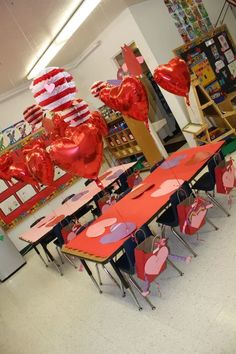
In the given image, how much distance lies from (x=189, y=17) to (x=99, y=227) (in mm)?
4772

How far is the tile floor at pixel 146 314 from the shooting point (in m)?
2.53

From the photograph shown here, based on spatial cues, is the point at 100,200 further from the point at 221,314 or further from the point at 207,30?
the point at 207,30

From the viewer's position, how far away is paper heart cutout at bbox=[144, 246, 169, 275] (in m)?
2.81

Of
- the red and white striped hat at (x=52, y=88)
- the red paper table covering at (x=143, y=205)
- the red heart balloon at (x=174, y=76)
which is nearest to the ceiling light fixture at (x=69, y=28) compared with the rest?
the red heart balloon at (x=174, y=76)

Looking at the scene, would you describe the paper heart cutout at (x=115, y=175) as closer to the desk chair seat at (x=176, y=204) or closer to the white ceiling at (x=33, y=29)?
the desk chair seat at (x=176, y=204)

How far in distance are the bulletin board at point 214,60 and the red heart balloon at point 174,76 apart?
2.48 meters

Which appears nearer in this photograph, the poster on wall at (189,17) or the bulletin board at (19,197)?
the poster on wall at (189,17)

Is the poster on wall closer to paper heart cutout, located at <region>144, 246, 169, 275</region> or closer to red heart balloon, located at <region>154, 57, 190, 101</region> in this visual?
red heart balloon, located at <region>154, 57, 190, 101</region>

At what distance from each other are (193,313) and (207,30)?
18.3ft

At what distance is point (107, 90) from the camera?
3576mm

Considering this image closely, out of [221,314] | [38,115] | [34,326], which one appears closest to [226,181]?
[221,314]

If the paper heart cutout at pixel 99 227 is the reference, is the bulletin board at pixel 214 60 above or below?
above

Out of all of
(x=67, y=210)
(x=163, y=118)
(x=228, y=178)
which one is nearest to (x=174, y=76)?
(x=228, y=178)

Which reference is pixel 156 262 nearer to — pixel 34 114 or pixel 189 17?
pixel 34 114
